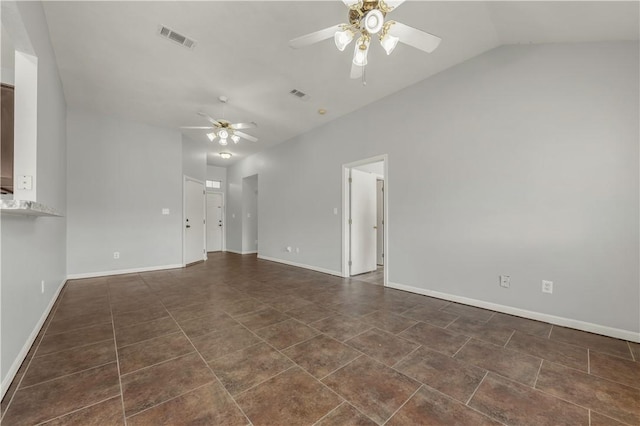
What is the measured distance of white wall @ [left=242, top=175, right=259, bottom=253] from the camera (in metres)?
8.01

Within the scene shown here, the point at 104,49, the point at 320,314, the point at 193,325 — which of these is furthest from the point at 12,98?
the point at 320,314

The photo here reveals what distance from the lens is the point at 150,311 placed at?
2955 millimetres

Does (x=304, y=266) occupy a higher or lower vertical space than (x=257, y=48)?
lower

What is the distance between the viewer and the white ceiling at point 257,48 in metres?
2.31

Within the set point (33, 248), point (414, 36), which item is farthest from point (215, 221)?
point (414, 36)

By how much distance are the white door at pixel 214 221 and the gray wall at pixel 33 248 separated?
17.1 ft

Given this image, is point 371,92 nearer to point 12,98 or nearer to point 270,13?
point 270,13

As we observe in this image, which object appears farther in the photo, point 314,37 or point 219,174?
point 219,174

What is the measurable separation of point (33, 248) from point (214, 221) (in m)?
6.45

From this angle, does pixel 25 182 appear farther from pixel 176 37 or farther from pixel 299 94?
pixel 299 94

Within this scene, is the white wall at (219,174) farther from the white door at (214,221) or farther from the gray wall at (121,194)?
the gray wall at (121,194)

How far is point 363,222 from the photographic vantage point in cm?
509

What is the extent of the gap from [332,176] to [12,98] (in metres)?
4.02

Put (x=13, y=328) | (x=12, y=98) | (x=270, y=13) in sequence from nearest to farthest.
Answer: (x=13, y=328), (x=12, y=98), (x=270, y=13)
